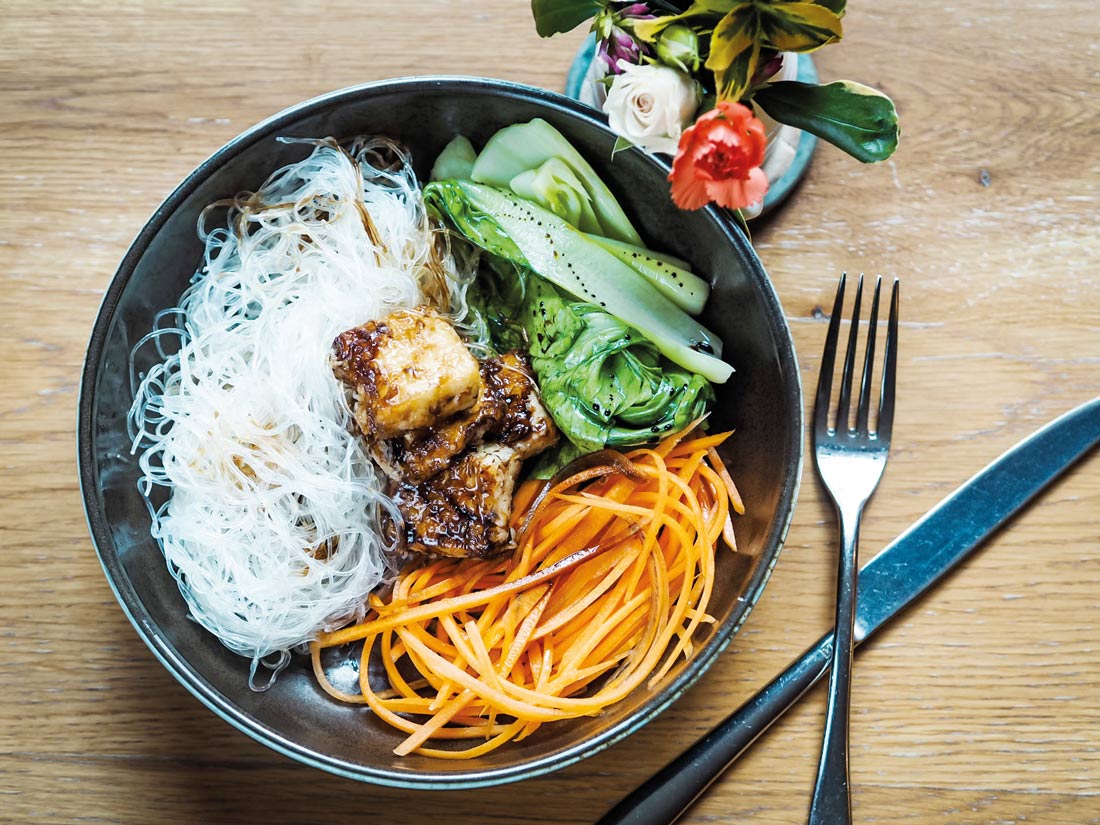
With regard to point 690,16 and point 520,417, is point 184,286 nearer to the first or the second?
point 520,417

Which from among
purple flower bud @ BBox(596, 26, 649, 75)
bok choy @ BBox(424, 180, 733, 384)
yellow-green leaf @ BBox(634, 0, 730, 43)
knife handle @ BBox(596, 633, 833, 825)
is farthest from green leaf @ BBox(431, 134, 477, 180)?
knife handle @ BBox(596, 633, 833, 825)

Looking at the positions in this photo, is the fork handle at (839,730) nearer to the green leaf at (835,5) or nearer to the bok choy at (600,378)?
the bok choy at (600,378)

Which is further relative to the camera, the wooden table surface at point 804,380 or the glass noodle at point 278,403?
the wooden table surface at point 804,380

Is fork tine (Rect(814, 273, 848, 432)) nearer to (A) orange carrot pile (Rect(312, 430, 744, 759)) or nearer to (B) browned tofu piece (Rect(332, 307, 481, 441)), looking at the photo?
(A) orange carrot pile (Rect(312, 430, 744, 759))

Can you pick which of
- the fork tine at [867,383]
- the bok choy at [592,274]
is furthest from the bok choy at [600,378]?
the fork tine at [867,383]

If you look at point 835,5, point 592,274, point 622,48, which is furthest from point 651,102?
point 592,274

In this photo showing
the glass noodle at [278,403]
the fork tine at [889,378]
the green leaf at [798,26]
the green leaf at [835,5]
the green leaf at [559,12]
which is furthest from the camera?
the fork tine at [889,378]
